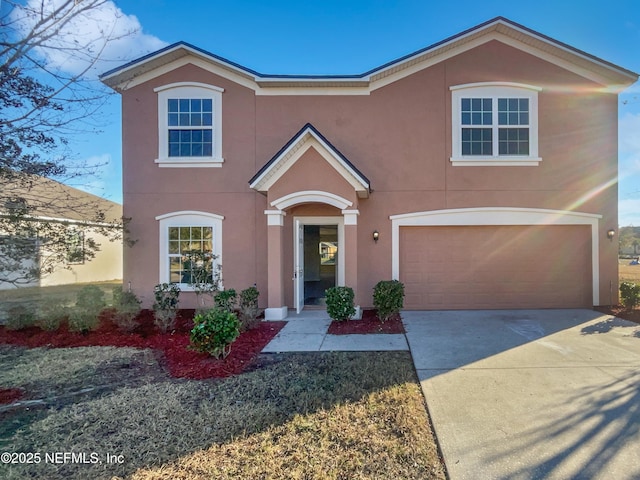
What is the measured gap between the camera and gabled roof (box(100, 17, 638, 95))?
31.0 feet

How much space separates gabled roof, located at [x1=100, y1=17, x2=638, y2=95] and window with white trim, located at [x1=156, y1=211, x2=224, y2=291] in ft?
13.5

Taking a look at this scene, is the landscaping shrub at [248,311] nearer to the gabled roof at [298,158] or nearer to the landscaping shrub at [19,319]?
the gabled roof at [298,158]

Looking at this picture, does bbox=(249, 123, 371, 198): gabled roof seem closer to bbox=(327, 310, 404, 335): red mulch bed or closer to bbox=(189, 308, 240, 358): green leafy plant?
bbox=(327, 310, 404, 335): red mulch bed

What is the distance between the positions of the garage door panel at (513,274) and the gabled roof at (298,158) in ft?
10.4

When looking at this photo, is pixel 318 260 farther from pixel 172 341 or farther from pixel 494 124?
pixel 494 124

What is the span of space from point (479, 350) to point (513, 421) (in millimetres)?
2455

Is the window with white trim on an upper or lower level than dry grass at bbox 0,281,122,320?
upper

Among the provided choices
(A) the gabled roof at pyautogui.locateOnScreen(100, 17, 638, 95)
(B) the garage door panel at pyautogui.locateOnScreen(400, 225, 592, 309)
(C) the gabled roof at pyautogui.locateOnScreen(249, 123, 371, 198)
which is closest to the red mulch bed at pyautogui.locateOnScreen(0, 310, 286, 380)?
(C) the gabled roof at pyautogui.locateOnScreen(249, 123, 371, 198)

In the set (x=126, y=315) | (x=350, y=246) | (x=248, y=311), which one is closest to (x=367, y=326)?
(x=350, y=246)

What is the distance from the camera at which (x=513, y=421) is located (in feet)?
12.3

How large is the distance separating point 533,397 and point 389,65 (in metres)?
8.88

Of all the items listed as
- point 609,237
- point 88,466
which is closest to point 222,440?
point 88,466

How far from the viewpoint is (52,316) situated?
7.62m

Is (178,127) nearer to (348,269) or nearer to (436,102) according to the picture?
(348,269)
